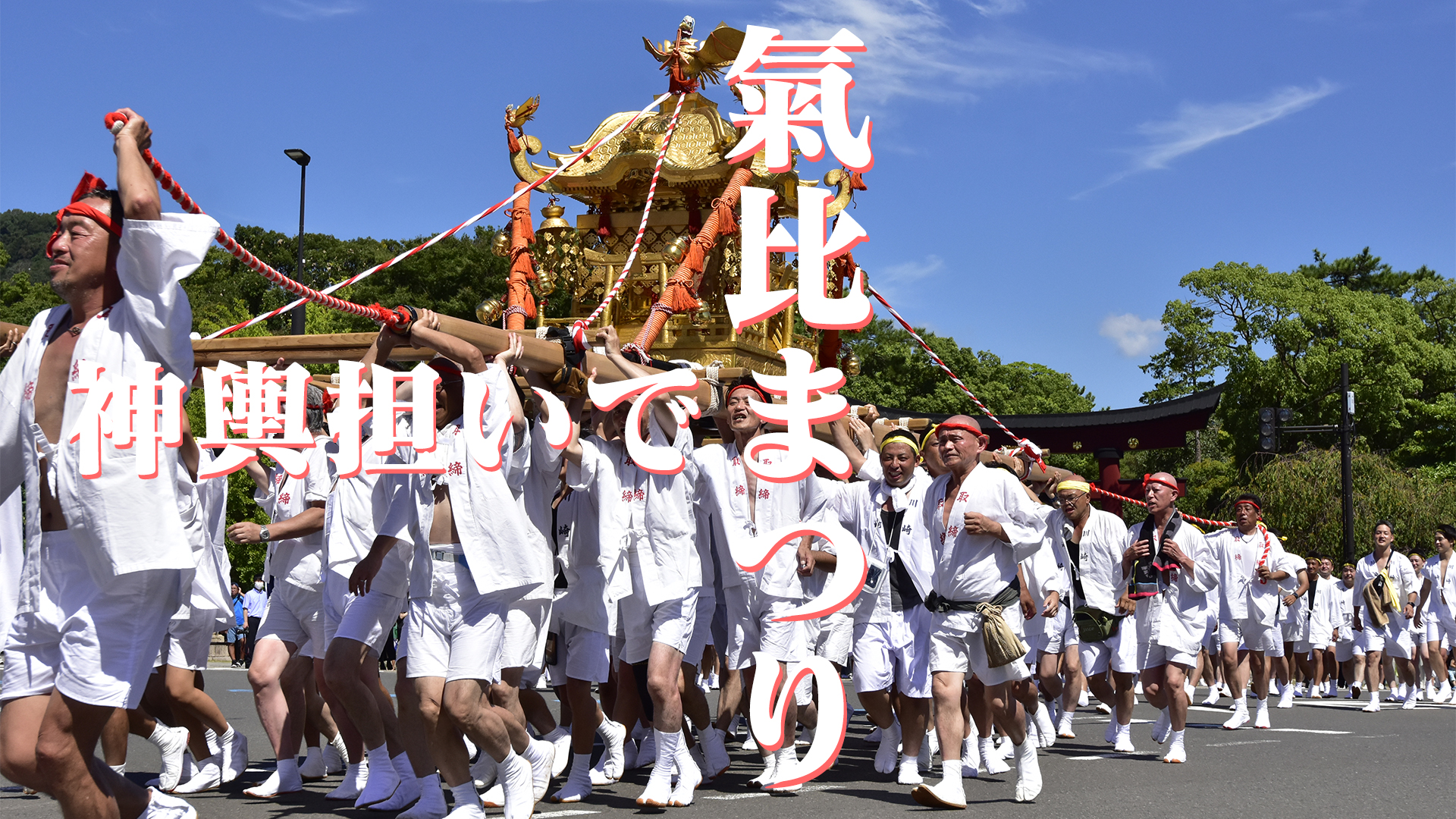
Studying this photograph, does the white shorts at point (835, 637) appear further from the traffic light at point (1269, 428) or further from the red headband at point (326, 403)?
the traffic light at point (1269, 428)

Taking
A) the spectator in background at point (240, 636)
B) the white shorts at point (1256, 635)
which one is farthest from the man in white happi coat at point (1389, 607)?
the spectator in background at point (240, 636)

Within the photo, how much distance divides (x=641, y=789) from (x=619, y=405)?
92.5 inches

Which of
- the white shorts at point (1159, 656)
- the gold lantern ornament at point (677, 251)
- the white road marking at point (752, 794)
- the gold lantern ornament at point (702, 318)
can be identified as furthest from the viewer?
the gold lantern ornament at point (702, 318)

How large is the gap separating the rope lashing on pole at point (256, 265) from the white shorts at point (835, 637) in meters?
3.92

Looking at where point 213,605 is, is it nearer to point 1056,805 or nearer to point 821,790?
point 821,790

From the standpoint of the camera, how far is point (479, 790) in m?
8.34

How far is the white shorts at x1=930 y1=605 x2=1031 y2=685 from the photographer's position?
7.95 meters

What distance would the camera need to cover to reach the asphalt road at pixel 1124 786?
7.57 meters

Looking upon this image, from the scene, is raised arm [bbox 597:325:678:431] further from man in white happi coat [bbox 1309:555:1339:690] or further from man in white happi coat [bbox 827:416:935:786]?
man in white happi coat [bbox 1309:555:1339:690]

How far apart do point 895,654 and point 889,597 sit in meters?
0.40

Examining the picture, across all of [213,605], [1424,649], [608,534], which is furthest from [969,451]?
[1424,649]

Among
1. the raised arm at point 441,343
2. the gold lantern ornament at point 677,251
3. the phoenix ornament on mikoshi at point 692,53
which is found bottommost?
the raised arm at point 441,343

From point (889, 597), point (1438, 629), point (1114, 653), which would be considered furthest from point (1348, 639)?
point (889, 597)

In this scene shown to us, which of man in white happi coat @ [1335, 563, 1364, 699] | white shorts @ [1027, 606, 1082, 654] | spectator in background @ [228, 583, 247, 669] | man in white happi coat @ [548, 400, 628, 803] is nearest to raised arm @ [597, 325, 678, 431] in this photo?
man in white happi coat @ [548, 400, 628, 803]
